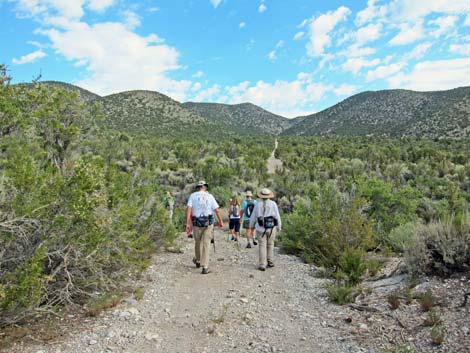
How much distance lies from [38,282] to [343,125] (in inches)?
3420

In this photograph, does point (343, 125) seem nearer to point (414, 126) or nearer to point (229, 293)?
point (414, 126)

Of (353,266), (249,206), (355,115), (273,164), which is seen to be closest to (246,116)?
(355,115)

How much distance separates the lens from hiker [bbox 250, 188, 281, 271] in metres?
8.42

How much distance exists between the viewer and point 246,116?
118625 millimetres

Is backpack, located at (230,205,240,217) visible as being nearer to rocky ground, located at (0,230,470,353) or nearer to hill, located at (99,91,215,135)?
rocky ground, located at (0,230,470,353)

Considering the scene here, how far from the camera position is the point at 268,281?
762 cm

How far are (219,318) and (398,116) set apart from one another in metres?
80.1

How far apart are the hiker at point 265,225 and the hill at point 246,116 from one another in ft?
317

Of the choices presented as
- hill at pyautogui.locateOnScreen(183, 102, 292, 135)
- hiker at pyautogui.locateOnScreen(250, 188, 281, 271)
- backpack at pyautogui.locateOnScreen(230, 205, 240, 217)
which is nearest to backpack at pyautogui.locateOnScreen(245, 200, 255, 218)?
backpack at pyautogui.locateOnScreen(230, 205, 240, 217)

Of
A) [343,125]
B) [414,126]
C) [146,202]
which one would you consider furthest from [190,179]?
[343,125]

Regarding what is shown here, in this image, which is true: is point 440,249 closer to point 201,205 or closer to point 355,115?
point 201,205

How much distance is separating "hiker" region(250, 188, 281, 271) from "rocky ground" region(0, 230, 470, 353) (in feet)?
3.04

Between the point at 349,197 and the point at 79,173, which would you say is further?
the point at 349,197

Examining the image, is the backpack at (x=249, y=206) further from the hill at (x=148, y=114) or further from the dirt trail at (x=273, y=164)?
the hill at (x=148, y=114)
